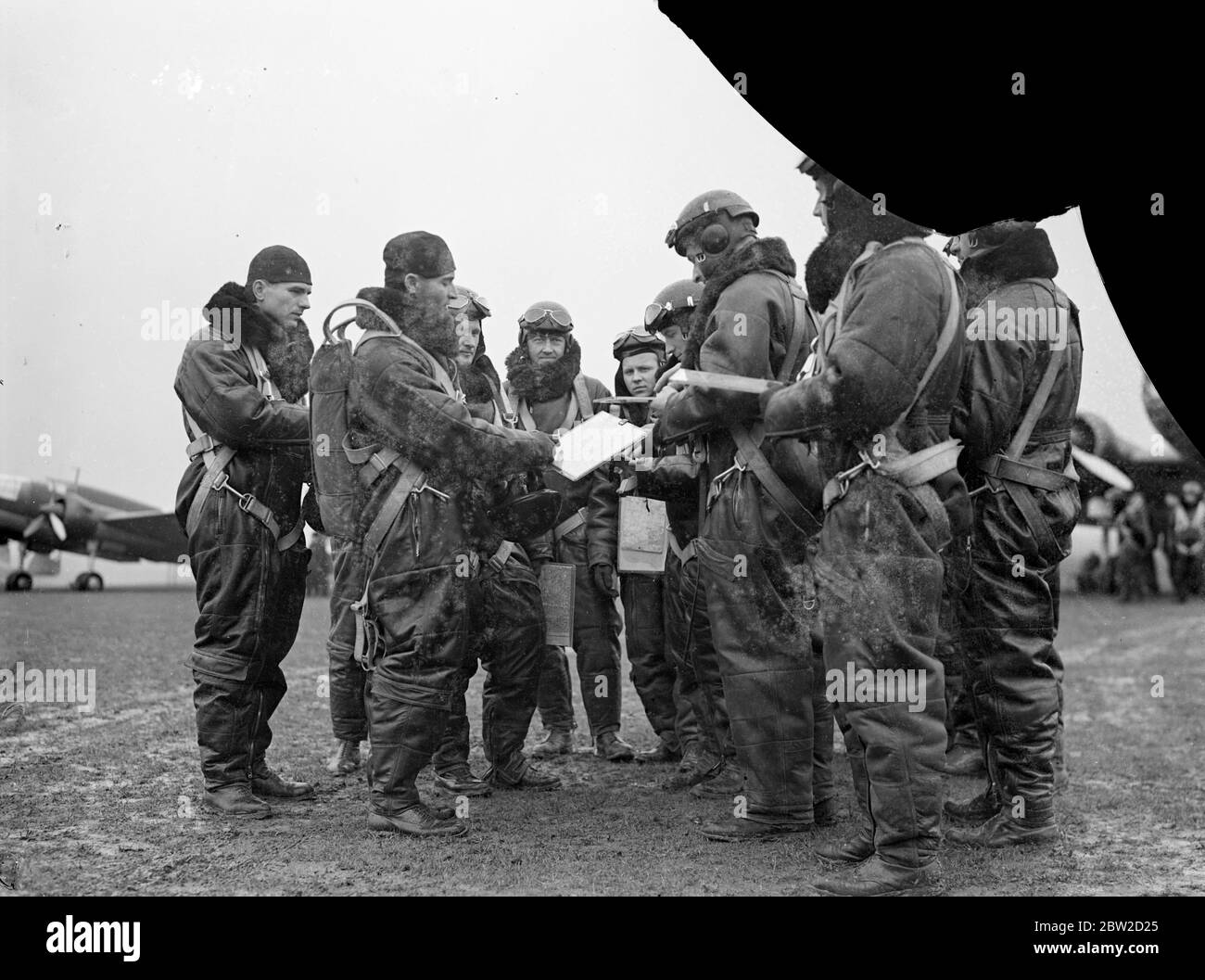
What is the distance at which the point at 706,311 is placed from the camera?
15.9ft

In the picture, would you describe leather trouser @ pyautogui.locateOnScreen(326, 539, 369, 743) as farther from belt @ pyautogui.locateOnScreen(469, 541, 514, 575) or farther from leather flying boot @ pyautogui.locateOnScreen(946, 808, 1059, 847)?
leather flying boot @ pyautogui.locateOnScreen(946, 808, 1059, 847)

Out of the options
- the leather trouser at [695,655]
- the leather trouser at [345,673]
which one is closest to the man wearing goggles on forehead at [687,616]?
the leather trouser at [695,655]

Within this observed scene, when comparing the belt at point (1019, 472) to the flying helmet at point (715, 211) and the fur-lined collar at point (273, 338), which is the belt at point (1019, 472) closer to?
the flying helmet at point (715, 211)

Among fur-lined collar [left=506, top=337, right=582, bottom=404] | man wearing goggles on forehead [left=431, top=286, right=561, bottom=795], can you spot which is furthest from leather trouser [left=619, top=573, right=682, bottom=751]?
fur-lined collar [left=506, top=337, right=582, bottom=404]

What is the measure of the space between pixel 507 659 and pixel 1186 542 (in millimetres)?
16271

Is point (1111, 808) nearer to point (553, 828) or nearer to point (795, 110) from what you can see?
point (553, 828)

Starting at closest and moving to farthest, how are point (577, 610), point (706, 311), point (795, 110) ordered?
point (795, 110) → point (706, 311) → point (577, 610)

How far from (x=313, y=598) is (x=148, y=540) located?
7027mm

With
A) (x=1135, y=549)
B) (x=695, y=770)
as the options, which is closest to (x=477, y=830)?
(x=695, y=770)

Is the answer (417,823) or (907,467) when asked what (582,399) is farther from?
(907,467)

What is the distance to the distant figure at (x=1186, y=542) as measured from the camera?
1780cm

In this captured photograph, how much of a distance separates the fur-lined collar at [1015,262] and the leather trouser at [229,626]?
3.34 meters

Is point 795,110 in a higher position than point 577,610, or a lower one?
higher

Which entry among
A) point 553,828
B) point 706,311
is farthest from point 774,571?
point 553,828
